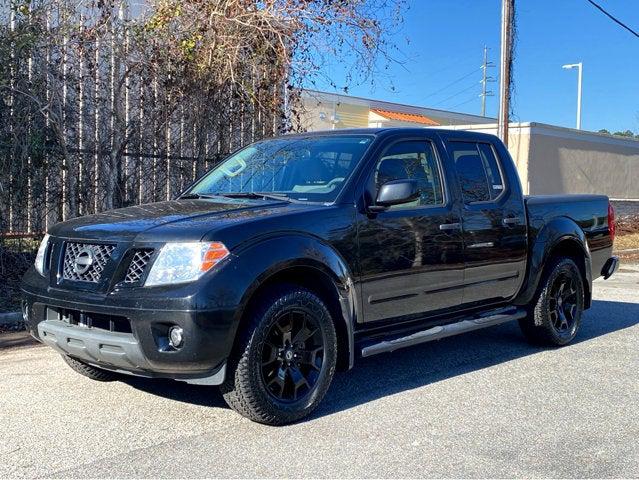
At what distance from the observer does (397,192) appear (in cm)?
501

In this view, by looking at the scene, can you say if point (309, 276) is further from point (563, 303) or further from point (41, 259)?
point (563, 303)

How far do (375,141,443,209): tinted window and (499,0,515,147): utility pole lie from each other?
35.1 ft

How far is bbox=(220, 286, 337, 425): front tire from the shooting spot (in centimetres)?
436

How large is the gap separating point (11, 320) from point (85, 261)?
352cm

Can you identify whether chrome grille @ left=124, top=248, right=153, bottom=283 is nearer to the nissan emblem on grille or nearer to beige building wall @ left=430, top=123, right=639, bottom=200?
the nissan emblem on grille

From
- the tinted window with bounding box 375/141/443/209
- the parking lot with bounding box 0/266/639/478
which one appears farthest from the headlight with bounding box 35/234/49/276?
the tinted window with bounding box 375/141/443/209

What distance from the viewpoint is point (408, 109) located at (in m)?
34.4

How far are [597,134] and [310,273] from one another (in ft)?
66.1

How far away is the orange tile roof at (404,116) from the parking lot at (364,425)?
25884 mm

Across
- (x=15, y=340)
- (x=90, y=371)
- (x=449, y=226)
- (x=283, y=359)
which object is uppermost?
(x=449, y=226)

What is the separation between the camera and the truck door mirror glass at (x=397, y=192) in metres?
5.02

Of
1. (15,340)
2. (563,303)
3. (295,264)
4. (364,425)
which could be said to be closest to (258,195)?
(295,264)

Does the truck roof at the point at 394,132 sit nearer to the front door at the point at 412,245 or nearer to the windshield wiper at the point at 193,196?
the front door at the point at 412,245

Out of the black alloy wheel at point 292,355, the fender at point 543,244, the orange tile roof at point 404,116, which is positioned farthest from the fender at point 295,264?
the orange tile roof at point 404,116
